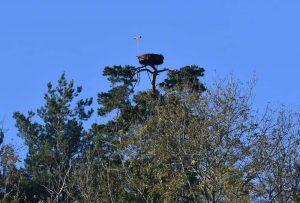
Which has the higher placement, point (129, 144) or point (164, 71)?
point (164, 71)

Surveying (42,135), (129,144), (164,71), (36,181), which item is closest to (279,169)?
(129,144)

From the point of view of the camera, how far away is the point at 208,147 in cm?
1958

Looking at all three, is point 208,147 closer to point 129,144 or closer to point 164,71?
point 129,144

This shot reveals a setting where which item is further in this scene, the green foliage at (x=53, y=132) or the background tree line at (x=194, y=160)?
the green foliage at (x=53, y=132)

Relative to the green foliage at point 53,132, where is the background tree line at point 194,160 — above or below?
below

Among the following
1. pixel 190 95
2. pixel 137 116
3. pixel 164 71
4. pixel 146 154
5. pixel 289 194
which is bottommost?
pixel 289 194

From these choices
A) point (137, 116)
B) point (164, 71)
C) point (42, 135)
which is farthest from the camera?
point (42, 135)

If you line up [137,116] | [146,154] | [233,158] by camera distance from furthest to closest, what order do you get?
[137,116]
[146,154]
[233,158]

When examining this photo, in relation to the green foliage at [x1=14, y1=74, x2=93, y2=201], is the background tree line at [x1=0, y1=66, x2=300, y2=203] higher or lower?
lower

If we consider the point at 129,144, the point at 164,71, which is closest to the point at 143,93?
the point at 164,71

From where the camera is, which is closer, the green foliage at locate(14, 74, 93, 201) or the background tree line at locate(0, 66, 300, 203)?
the background tree line at locate(0, 66, 300, 203)

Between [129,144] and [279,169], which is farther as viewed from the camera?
[129,144]

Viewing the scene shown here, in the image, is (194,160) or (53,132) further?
(53,132)

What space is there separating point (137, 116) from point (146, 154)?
7.19 m
